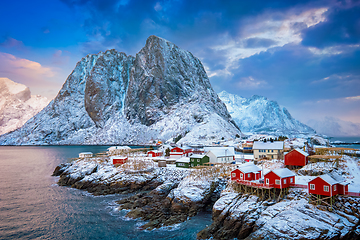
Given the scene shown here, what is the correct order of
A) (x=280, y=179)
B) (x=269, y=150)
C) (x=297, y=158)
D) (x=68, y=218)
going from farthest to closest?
Answer: (x=269, y=150)
(x=297, y=158)
(x=68, y=218)
(x=280, y=179)

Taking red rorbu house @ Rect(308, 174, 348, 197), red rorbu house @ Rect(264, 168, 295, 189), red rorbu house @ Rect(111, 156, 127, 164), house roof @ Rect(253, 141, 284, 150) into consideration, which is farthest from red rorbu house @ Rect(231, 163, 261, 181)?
red rorbu house @ Rect(111, 156, 127, 164)

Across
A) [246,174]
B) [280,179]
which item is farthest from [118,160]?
[280,179]

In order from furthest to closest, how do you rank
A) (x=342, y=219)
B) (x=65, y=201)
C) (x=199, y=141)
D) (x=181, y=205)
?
(x=199, y=141) < (x=65, y=201) < (x=181, y=205) < (x=342, y=219)

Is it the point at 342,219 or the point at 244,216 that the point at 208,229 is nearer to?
the point at 244,216

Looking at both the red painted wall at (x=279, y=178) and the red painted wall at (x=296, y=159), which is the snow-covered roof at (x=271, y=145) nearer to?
the red painted wall at (x=296, y=159)

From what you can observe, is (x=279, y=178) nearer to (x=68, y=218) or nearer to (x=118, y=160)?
(x=68, y=218)

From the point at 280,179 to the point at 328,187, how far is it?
519 centimetres

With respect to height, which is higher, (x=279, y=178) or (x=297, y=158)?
(x=297, y=158)

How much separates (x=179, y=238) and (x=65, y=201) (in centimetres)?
2565

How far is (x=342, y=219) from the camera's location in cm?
2370

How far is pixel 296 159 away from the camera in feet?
137

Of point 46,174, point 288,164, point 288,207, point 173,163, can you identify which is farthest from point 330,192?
point 46,174

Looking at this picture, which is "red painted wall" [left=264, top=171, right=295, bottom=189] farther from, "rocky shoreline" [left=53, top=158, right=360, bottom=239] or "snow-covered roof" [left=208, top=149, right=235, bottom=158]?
"snow-covered roof" [left=208, top=149, right=235, bottom=158]

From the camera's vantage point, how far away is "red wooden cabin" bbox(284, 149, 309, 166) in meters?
41.3
